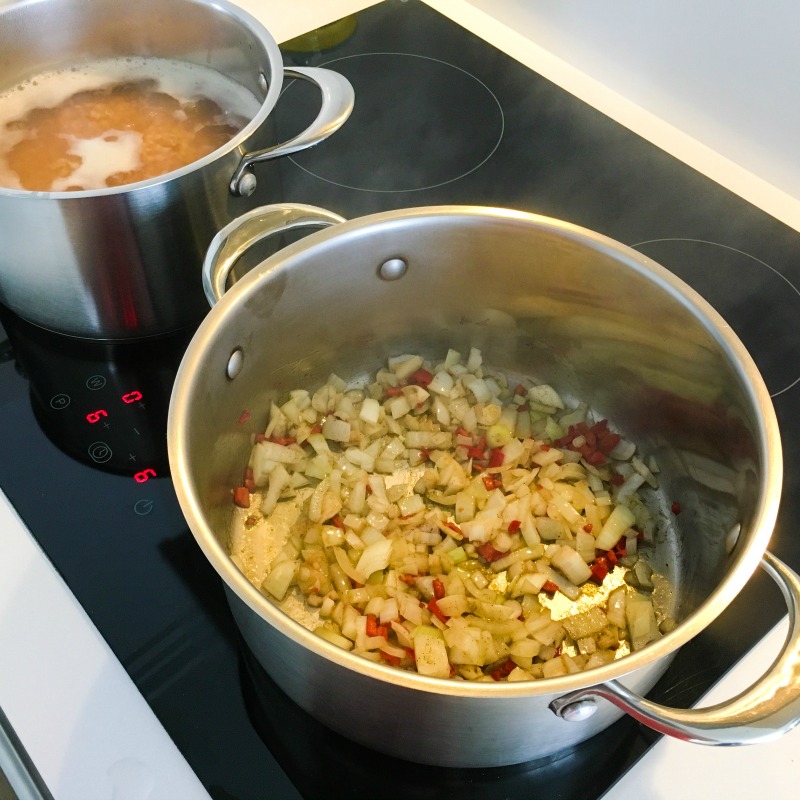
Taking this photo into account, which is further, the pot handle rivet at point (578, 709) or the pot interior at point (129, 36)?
the pot interior at point (129, 36)

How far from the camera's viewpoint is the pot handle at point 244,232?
78 centimetres

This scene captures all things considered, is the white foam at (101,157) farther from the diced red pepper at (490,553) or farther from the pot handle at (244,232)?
the diced red pepper at (490,553)

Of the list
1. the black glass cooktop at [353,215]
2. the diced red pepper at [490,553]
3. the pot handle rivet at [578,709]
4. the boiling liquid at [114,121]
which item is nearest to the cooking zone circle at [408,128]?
the black glass cooktop at [353,215]

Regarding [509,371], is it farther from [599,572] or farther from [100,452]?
[100,452]

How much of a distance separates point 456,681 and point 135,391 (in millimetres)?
570

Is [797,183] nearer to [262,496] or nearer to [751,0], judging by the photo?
[751,0]

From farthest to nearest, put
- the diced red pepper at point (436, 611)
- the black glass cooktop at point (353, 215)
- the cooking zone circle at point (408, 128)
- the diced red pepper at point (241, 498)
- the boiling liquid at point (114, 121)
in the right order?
the cooking zone circle at point (408, 128) → the boiling liquid at point (114, 121) → the diced red pepper at point (241, 498) → the diced red pepper at point (436, 611) → the black glass cooktop at point (353, 215)

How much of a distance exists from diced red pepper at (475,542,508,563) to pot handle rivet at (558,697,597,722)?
1.00 ft

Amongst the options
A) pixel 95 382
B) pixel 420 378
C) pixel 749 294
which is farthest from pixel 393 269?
pixel 749 294

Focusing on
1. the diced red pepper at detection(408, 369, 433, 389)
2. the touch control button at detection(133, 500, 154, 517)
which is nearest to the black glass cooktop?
the touch control button at detection(133, 500, 154, 517)

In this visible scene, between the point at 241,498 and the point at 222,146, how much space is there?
39cm

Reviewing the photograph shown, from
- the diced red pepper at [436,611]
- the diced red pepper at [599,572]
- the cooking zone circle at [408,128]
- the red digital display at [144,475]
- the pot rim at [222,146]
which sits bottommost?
the diced red pepper at [599,572]

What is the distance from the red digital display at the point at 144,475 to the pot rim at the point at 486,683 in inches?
8.1

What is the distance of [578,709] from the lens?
1.79 feet
